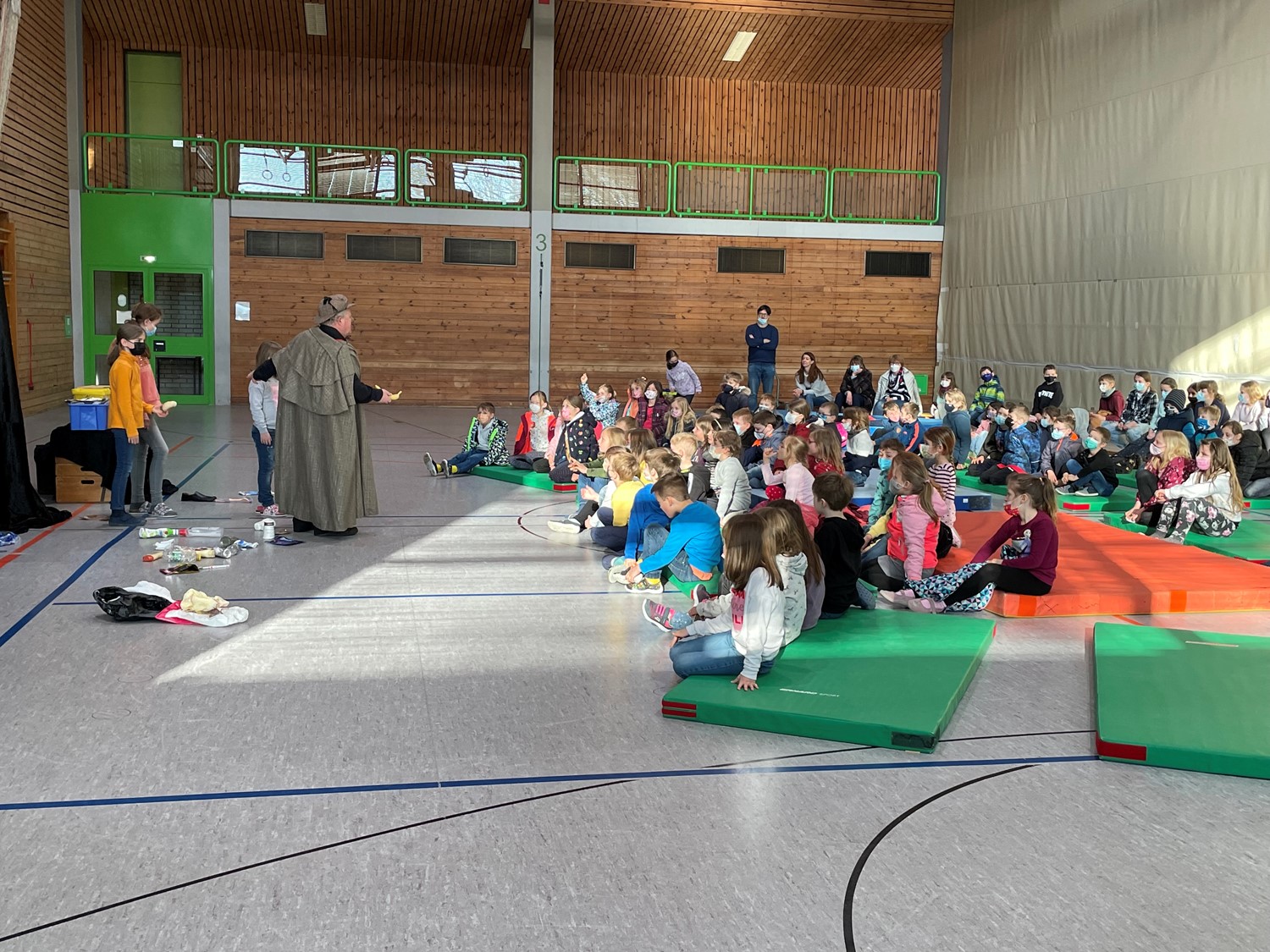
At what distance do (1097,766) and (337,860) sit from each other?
9.66 feet

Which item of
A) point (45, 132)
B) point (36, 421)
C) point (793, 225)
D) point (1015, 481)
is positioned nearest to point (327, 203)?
point (45, 132)

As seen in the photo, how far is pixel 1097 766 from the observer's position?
4.59m

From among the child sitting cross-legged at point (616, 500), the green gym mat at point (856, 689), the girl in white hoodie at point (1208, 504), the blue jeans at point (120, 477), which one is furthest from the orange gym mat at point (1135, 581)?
the blue jeans at point (120, 477)

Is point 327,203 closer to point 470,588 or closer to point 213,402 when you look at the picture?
point 213,402

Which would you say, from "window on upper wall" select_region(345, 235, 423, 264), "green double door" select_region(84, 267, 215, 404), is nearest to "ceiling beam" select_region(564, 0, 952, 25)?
"window on upper wall" select_region(345, 235, 423, 264)

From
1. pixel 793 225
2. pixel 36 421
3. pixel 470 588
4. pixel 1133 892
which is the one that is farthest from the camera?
pixel 793 225

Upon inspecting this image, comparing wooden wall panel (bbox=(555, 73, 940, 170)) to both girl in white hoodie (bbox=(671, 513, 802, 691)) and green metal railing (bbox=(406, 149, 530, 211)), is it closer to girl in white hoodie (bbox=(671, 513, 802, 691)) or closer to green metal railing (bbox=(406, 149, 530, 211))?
green metal railing (bbox=(406, 149, 530, 211))

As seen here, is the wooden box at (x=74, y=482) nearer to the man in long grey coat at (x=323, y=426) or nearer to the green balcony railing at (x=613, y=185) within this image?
the man in long grey coat at (x=323, y=426)

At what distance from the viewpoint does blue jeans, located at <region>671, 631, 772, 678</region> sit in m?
5.27

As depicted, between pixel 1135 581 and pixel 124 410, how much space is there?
7.52 meters

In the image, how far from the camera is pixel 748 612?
16.7 ft

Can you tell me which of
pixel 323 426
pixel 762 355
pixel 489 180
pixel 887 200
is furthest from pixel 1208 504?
pixel 489 180

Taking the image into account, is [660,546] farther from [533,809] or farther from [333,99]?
[333,99]

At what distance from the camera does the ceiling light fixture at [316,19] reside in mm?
21891
